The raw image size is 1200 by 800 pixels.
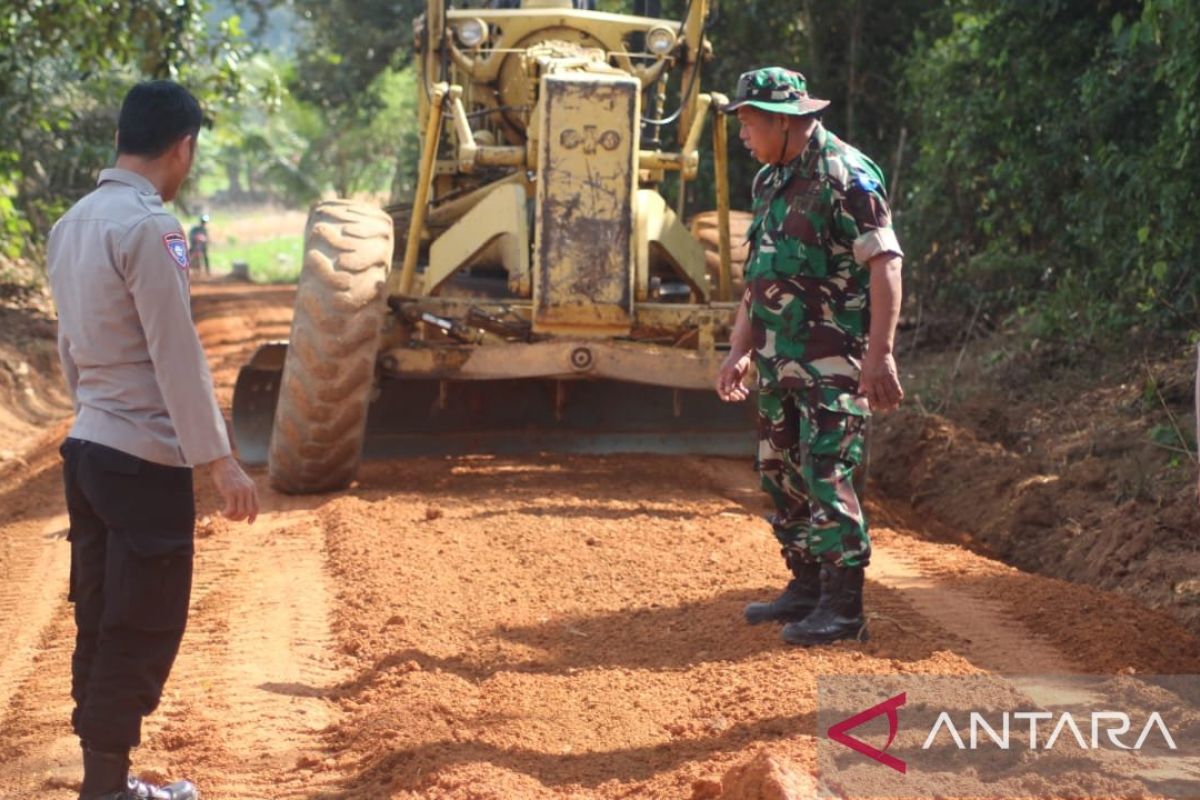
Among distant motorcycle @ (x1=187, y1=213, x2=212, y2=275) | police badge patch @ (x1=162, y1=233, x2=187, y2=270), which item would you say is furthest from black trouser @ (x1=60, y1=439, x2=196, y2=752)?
distant motorcycle @ (x1=187, y1=213, x2=212, y2=275)

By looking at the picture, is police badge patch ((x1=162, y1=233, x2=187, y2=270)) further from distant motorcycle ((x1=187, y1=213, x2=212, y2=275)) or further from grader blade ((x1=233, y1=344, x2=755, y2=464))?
distant motorcycle ((x1=187, y1=213, x2=212, y2=275))

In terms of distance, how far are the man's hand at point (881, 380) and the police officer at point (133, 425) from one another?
2.08 m

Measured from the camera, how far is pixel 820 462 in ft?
18.2

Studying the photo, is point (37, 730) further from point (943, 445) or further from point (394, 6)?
point (394, 6)

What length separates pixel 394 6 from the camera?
92.7ft

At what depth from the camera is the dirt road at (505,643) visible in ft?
15.9

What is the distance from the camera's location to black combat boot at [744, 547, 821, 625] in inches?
236

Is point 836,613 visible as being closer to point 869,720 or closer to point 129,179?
point 869,720

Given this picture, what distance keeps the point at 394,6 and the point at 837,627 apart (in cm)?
2418

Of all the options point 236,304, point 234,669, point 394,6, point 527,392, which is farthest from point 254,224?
point 234,669

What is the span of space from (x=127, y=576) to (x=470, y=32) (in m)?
6.49

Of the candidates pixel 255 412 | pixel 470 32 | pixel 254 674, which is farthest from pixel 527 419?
pixel 254 674

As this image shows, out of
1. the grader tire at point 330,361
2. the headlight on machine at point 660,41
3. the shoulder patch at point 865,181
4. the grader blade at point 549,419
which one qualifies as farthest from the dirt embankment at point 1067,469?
the grader tire at point 330,361

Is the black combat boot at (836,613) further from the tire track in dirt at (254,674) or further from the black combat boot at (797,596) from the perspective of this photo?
the tire track in dirt at (254,674)
